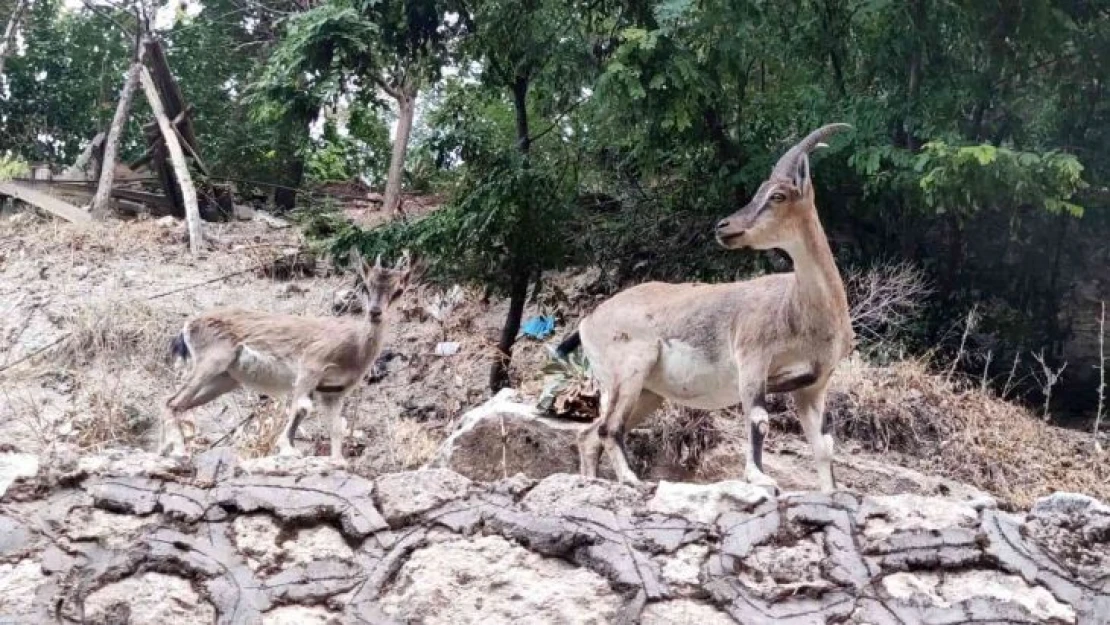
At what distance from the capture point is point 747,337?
292 inches

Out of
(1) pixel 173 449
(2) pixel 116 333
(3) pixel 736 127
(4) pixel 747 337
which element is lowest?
(2) pixel 116 333

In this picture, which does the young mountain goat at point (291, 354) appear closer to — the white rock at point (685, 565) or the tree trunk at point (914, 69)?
the white rock at point (685, 565)

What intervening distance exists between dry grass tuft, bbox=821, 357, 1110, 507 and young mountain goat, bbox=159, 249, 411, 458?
4.03 metres

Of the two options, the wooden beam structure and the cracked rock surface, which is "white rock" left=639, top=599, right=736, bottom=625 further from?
the wooden beam structure

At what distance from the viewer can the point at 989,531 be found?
6.27m

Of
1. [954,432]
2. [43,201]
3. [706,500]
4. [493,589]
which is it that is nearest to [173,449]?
[493,589]

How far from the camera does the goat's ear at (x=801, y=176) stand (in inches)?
283

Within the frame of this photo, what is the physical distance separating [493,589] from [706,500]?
120cm

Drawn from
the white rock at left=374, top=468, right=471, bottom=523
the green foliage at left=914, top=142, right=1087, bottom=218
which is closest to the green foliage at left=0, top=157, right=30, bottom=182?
the green foliage at left=914, top=142, right=1087, bottom=218

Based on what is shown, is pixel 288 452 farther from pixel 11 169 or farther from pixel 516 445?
pixel 11 169

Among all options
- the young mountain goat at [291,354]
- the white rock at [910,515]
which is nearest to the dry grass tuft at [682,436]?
the young mountain goat at [291,354]

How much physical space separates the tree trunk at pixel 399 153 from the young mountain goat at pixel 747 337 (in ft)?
31.2

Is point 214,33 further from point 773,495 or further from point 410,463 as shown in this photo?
point 773,495

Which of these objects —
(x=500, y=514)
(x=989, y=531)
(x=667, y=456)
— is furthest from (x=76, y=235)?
(x=989, y=531)
